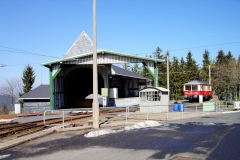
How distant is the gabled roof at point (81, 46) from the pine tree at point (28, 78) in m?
19.7

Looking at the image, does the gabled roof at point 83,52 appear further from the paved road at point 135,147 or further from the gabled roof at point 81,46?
the paved road at point 135,147

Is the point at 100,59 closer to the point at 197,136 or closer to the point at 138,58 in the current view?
the point at 138,58

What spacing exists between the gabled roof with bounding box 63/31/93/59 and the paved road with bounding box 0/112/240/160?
2618cm

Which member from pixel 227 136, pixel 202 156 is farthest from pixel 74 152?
pixel 227 136

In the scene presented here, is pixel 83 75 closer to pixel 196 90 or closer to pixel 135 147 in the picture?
pixel 196 90

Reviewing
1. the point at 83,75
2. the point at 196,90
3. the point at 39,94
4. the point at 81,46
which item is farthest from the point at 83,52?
the point at 196,90

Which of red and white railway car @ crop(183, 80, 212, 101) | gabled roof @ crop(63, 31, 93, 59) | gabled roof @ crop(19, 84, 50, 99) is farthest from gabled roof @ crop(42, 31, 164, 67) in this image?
red and white railway car @ crop(183, 80, 212, 101)

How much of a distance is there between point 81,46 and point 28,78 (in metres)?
20.5

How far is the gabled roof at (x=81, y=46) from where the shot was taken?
37.1 m

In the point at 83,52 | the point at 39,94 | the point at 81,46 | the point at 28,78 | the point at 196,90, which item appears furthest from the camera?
the point at 28,78

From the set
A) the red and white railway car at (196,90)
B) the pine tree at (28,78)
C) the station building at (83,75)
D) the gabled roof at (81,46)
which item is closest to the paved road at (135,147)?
the station building at (83,75)

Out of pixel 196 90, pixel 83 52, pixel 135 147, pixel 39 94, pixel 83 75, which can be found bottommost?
pixel 135 147

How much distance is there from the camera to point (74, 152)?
8508mm

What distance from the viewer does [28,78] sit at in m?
53.2
